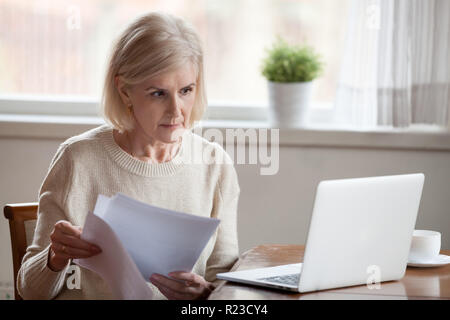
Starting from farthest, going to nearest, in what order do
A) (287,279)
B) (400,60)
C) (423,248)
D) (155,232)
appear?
(400,60) → (423,248) → (287,279) → (155,232)

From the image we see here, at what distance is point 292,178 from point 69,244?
1487 millimetres

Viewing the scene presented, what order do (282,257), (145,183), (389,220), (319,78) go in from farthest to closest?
(319,78)
(145,183)
(282,257)
(389,220)

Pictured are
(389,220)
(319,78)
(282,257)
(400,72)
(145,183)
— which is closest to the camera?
(389,220)

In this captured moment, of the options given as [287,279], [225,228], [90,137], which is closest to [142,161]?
[90,137]

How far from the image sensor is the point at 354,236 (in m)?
1.24

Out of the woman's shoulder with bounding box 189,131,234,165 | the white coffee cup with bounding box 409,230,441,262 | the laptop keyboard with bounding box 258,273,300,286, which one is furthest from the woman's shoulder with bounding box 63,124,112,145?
the white coffee cup with bounding box 409,230,441,262

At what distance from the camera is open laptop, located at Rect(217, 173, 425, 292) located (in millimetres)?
1181

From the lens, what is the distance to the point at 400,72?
254cm

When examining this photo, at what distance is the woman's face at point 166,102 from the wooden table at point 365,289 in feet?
1.19

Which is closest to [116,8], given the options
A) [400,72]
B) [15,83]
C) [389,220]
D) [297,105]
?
[15,83]

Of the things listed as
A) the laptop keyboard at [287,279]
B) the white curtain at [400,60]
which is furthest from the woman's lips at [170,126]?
the white curtain at [400,60]

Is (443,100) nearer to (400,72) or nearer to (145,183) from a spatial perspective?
(400,72)

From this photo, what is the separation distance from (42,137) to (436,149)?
1579 millimetres

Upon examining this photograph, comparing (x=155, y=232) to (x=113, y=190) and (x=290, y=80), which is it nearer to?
(x=113, y=190)
